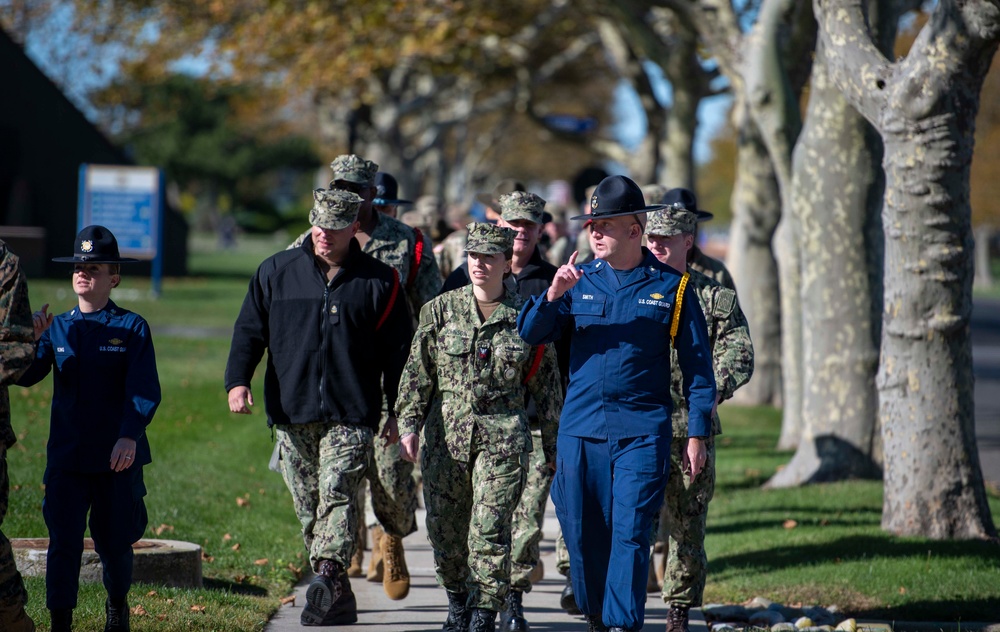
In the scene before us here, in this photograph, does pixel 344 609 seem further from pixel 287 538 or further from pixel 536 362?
pixel 287 538

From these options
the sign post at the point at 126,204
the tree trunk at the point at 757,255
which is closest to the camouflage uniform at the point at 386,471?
the tree trunk at the point at 757,255

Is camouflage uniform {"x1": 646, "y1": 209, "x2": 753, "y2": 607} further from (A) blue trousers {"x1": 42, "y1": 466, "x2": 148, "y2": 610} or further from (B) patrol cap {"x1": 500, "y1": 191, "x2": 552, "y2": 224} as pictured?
(A) blue trousers {"x1": 42, "y1": 466, "x2": 148, "y2": 610}

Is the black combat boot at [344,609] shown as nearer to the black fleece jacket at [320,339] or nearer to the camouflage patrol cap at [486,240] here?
the black fleece jacket at [320,339]

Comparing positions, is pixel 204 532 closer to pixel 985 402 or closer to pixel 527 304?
pixel 527 304

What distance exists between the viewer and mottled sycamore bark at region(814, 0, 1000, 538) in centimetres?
888

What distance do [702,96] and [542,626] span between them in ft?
49.0

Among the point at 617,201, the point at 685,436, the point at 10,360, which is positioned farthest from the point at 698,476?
the point at 10,360

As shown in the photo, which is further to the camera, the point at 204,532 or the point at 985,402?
the point at 985,402

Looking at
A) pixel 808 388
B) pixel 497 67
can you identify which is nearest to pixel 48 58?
pixel 497 67

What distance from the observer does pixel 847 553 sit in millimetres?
9008

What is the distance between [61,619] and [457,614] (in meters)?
1.78

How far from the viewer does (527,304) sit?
20.1ft

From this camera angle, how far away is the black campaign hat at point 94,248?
6.08 m

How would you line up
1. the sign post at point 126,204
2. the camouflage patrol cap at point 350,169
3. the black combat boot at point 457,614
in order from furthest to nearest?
the sign post at point 126,204 → the camouflage patrol cap at point 350,169 → the black combat boot at point 457,614
